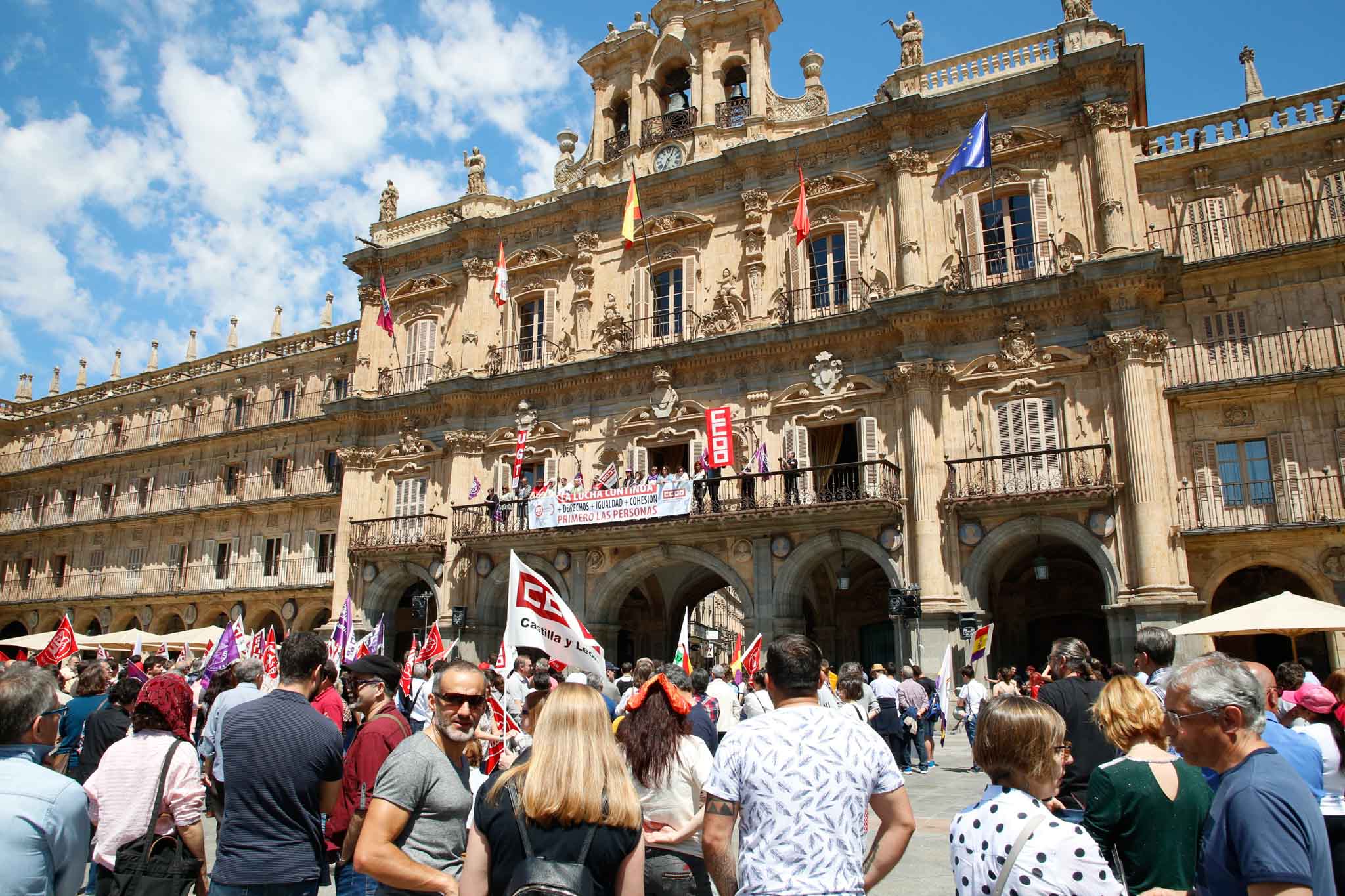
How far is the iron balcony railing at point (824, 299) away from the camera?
73.8 feet

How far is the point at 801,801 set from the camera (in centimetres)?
379

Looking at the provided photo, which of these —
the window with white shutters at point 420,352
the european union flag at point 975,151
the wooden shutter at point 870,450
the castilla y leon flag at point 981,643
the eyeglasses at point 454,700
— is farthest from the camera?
the window with white shutters at point 420,352

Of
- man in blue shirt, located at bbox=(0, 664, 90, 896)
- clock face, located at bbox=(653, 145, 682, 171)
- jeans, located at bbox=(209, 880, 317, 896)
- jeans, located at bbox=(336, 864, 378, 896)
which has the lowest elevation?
jeans, located at bbox=(336, 864, 378, 896)

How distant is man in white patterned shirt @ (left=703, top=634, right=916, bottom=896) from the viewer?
3738 millimetres

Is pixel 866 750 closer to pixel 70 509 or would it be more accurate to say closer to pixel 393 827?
pixel 393 827

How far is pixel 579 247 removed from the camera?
2658 centimetres

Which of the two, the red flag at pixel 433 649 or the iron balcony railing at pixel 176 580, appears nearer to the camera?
the red flag at pixel 433 649

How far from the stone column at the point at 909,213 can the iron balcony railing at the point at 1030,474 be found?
4.54 metres

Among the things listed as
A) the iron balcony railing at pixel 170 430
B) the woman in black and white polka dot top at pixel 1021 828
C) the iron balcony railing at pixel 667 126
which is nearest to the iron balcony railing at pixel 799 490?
the iron balcony railing at pixel 667 126

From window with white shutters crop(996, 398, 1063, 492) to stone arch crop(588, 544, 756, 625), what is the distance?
695 cm

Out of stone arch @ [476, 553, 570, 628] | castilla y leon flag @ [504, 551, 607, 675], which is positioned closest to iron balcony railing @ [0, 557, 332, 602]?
stone arch @ [476, 553, 570, 628]

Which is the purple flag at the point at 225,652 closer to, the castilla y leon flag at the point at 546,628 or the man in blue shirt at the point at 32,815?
the castilla y leon flag at the point at 546,628

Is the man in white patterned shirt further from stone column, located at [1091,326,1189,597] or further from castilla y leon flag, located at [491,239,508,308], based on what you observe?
castilla y leon flag, located at [491,239,508,308]

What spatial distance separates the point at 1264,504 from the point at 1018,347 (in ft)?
18.5
